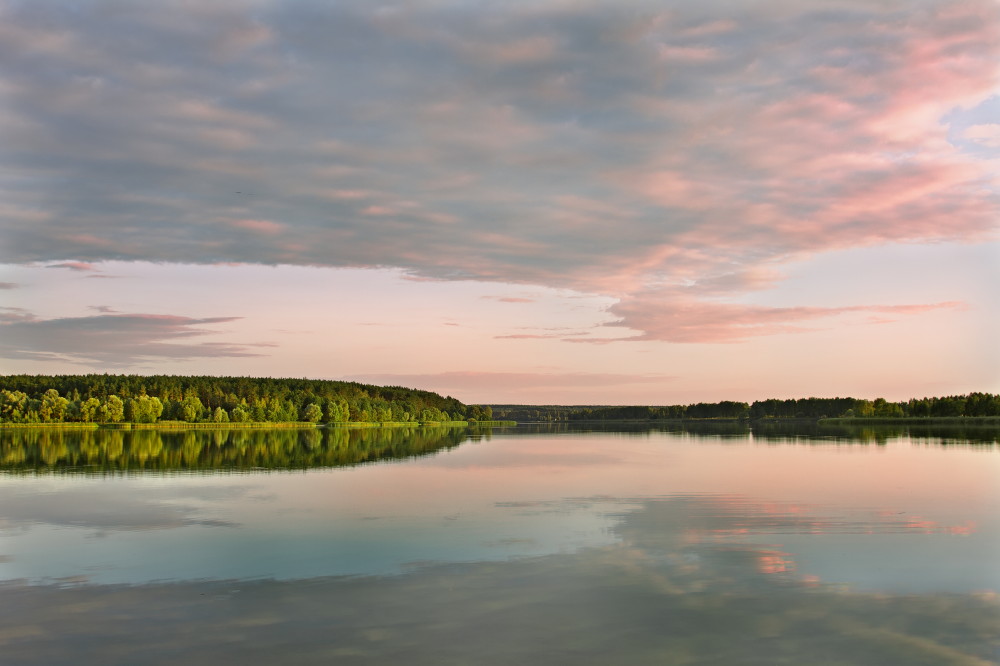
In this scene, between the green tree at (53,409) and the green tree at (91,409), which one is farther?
the green tree at (53,409)

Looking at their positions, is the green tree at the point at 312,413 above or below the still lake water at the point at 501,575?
above

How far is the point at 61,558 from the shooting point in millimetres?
20625

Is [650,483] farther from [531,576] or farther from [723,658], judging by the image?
[723,658]

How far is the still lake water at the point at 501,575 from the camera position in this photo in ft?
43.5

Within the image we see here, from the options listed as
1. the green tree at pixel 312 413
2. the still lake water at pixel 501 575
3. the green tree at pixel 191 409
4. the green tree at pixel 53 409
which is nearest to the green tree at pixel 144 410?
the green tree at pixel 191 409

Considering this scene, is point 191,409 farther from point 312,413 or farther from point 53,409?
point 312,413

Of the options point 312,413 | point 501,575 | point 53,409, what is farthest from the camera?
point 312,413

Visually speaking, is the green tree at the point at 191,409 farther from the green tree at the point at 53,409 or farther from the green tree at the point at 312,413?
the green tree at the point at 312,413

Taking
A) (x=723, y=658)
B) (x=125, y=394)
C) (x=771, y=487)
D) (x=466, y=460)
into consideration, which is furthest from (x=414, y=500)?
(x=125, y=394)

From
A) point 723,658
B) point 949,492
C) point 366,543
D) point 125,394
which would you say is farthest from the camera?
point 125,394

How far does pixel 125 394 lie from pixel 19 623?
191718 mm

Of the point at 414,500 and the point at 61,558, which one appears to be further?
the point at 414,500

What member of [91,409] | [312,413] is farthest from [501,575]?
[312,413]

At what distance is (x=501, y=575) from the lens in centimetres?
1833
